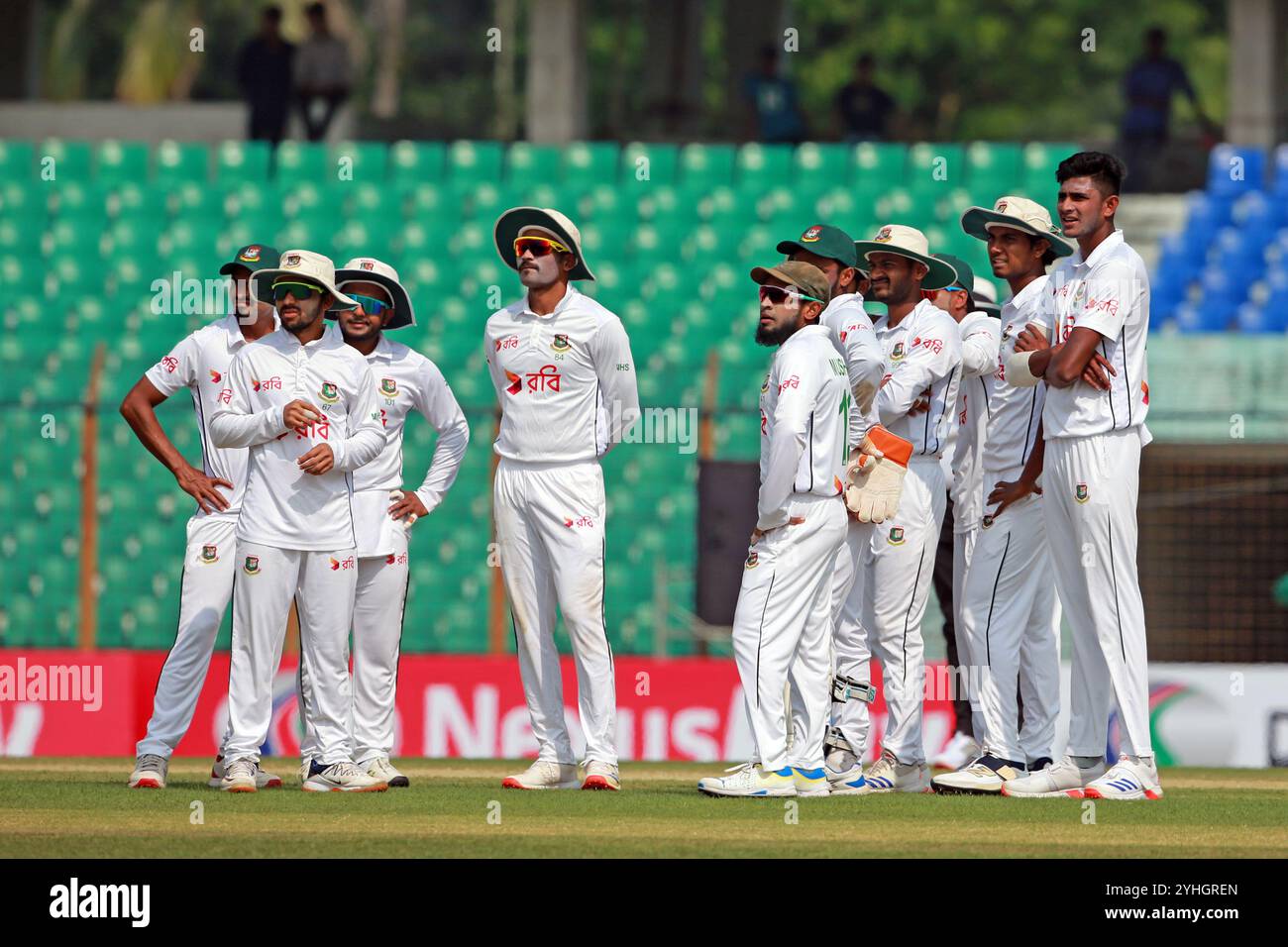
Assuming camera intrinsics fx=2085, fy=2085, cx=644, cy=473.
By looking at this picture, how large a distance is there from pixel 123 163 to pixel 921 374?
12.4 meters

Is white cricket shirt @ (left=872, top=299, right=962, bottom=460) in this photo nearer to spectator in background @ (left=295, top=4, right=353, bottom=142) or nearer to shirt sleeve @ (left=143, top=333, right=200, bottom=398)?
shirt sleeve @ (left=143, top=333, right=200, bottom=398)

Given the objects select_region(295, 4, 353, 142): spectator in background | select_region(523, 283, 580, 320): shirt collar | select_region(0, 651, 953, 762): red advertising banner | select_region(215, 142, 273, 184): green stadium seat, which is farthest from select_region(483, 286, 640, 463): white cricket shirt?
select_region(295, 4, 353, 142): spectator in background

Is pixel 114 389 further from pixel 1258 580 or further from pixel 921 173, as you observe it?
pixel 1258 580

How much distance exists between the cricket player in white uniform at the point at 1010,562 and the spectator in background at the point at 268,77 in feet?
39.1

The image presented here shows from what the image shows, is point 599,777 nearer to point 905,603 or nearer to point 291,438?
point 905,603

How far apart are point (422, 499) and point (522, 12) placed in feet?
117

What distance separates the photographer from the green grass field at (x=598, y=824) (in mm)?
6539

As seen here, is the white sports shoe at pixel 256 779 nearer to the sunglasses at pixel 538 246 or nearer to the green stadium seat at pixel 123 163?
the sunglasses at pixel 538 246

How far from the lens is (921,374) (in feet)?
28.7

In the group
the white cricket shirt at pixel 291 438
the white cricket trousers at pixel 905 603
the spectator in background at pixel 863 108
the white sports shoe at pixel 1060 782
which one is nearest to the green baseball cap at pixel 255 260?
the white cricket shirt at pixel 291 438

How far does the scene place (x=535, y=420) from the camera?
8.64 meters

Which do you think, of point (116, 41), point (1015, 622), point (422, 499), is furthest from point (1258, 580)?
point (116, 41)

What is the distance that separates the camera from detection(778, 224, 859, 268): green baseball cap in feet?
27.4

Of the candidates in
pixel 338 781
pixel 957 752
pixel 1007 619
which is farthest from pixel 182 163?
pixel 1007 619
